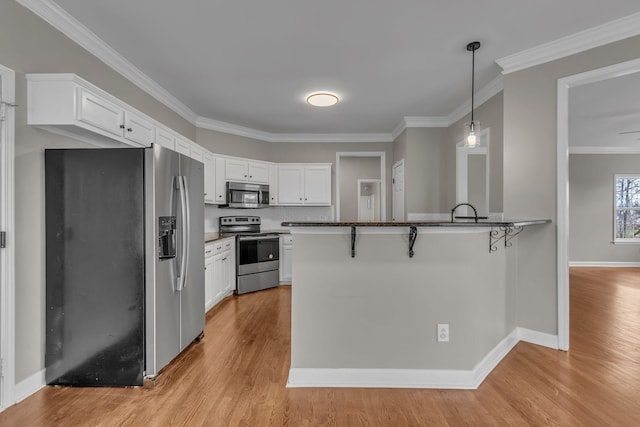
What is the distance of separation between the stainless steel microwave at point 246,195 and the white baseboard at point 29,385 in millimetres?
3034

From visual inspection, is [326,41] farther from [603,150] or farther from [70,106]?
[603,150]

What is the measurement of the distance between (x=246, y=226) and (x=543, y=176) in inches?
160

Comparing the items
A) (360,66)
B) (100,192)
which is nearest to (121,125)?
(100,192)

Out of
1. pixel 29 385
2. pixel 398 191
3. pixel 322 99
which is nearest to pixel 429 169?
pixel 398 191

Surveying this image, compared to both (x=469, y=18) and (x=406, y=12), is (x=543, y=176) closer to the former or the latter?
(x=469, y=18)

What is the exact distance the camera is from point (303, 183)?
5555mm

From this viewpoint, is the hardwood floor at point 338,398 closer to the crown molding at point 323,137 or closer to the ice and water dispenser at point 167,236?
the ice and water dispenser at point 167,236

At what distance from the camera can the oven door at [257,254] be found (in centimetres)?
461

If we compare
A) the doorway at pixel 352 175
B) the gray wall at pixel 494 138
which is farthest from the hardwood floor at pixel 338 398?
the doorway at pixel 352 175

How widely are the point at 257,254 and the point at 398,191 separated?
104 inches

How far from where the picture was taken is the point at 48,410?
190cm

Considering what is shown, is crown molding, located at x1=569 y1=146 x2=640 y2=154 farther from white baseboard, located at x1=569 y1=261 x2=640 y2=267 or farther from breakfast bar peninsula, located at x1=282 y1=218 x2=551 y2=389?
breakfast bar peninsula, located at x1=282 y1=218 x2=551 y2=389

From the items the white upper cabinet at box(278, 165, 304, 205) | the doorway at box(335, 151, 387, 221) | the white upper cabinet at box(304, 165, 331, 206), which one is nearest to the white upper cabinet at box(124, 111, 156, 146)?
the white upper cabinet at box(278, 165, 304, 205)

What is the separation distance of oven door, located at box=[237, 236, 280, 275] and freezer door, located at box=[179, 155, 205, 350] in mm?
1608
